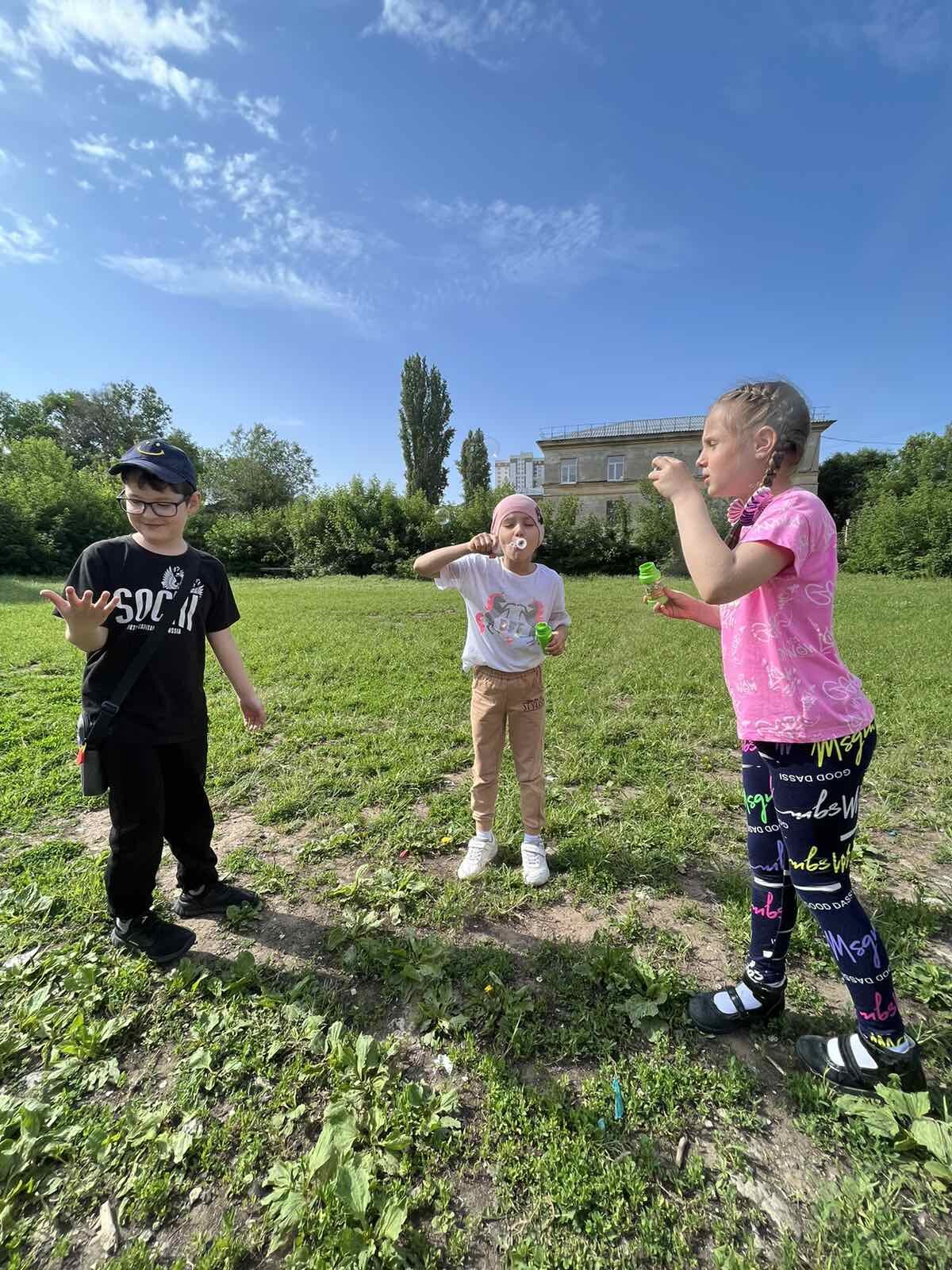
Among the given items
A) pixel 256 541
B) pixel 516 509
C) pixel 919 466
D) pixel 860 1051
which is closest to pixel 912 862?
pixel 860 1051

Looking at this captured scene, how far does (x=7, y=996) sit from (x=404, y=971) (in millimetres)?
1685

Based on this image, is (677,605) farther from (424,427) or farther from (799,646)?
(424,427)

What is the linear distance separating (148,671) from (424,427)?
41.2m

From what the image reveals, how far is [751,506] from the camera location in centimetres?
188

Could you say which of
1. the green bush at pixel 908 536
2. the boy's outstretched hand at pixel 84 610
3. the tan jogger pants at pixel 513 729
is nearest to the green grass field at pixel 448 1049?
the tan jogger pants at pixel 513 729

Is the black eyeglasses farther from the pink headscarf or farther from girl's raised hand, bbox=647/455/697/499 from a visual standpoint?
girl's raised hand, bbox=647/455/697/499

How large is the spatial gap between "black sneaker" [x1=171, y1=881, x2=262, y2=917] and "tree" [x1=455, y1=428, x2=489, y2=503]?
46.7 meters

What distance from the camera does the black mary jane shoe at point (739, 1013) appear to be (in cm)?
208

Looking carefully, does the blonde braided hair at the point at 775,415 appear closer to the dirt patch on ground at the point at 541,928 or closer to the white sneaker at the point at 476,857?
the dirt patch on ground at the point at 541,928

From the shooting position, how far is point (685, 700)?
6.25 metres

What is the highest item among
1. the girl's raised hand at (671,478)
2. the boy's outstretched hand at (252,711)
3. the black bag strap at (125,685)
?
the girl's raised hand at (671,478)

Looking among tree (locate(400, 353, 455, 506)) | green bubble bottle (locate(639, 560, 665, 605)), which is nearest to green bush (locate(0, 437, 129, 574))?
tree (locate(400, 353, 455, 506))

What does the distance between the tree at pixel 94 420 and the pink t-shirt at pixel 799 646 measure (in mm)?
58897

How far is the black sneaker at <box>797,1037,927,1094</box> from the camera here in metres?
1.75
